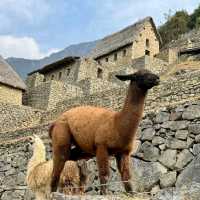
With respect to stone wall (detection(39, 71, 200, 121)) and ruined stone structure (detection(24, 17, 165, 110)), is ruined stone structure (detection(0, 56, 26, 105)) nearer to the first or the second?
ruined stone structure (detection(24, 17, 165, 110))

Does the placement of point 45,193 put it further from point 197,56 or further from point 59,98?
point 197,56

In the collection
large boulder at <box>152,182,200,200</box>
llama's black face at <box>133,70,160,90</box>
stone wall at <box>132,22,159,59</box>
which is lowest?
large boulder at <box>152,182,200,200</box>

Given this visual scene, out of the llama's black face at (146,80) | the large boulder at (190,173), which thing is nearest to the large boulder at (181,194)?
the llama's black face at (146,80)

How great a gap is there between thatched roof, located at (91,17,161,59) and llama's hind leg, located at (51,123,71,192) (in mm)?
32399

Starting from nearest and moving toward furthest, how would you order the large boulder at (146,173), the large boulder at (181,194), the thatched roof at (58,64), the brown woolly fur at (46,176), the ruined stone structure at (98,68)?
the large boulder at (181,194) → the brown woolly fur at (46,176) → the large boulder at (146,173) → the ruined stone structure at (98,68) → the thatched roof at (58,64)

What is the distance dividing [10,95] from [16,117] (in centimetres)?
366

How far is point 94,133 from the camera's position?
671 centimetres

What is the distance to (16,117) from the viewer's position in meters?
26.0

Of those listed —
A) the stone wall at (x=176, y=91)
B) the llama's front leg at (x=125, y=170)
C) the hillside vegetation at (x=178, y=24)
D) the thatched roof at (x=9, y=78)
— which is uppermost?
the hillside vegetation at (x=178, y=24)

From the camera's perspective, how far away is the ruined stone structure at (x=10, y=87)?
29.0 meters

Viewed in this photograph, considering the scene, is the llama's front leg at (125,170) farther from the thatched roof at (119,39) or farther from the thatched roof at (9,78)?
the thatched roof at (119,39)

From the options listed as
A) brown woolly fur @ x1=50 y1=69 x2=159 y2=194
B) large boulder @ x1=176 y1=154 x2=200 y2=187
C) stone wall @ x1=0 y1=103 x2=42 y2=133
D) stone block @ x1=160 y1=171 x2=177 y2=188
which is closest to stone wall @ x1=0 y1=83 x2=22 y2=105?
stone wall @ x1=0 y1=103 x2=42 y2=133

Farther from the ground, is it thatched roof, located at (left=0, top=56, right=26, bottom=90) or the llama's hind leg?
thatched roof, located at (left=0, top=56, right=26, bottom=90)

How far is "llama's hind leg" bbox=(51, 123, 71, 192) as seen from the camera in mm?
7023
